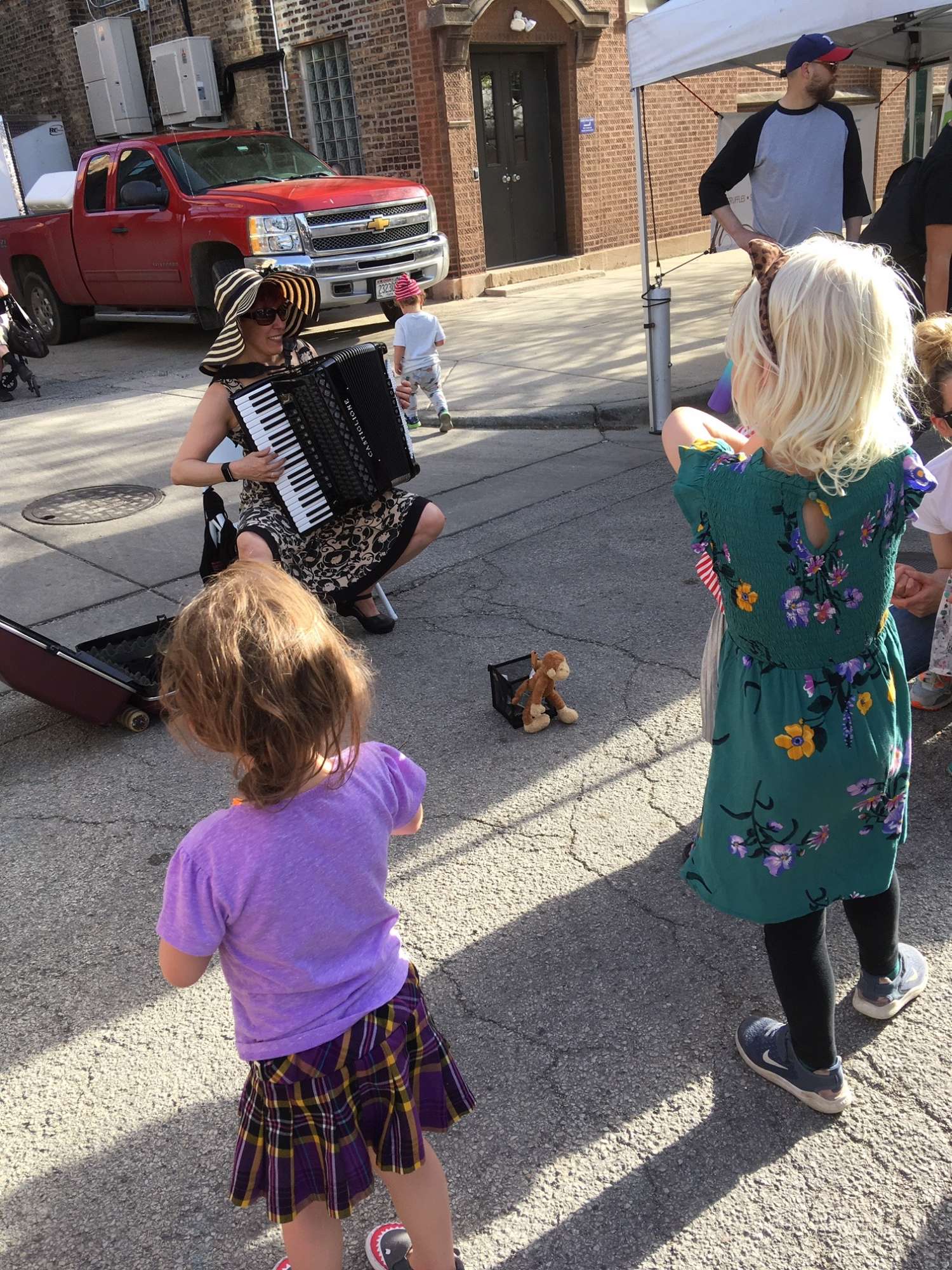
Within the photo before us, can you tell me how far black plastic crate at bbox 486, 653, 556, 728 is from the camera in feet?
11.8

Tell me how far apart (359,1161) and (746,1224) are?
0.77 m

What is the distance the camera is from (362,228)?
9875 mm

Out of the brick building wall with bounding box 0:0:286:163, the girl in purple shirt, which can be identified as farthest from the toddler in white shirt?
the brick building wall with bounding box 0:0:286:163

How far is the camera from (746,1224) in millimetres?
1897

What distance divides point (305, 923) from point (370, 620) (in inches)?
116

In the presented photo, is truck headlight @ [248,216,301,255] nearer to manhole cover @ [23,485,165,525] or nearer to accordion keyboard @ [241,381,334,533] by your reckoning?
manhole cover @ [23,485,165,525]

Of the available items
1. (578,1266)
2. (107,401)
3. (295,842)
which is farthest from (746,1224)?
→ (107,401)

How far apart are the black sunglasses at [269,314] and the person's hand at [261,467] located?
496mm

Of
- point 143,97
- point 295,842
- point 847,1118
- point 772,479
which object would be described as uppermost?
point 143,97

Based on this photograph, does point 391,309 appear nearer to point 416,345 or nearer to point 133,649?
point 416,345

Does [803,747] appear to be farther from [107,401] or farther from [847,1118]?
[107,401]

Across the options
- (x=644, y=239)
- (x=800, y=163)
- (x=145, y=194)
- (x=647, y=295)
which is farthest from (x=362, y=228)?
(x=800, y=163)

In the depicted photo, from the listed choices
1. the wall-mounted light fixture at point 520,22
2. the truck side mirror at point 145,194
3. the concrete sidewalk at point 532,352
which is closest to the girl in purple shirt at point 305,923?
the concrete sidewalk at point 532,352

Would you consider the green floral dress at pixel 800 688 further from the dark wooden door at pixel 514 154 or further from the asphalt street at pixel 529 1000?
the dark wooden door at pixel 514 154
